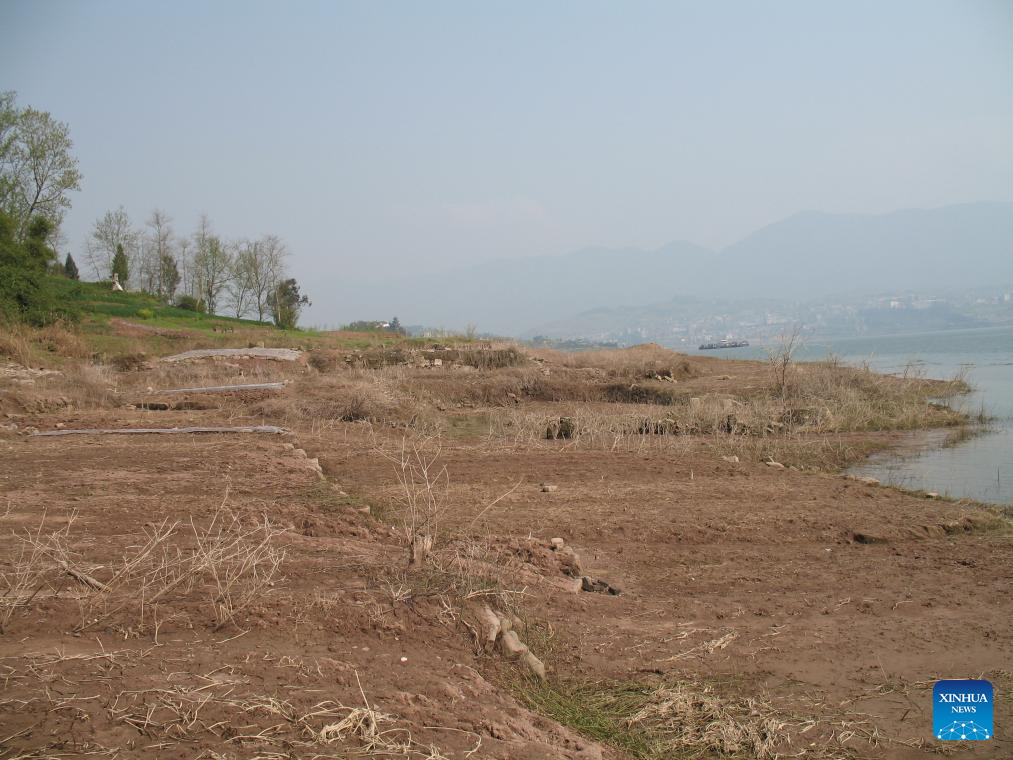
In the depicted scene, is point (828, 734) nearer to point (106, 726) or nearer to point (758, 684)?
point (758, 684)

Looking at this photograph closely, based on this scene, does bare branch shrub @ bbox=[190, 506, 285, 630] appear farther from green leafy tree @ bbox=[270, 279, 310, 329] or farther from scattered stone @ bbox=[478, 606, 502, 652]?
green leafy tree @ bbox=[270, 279, 310, 329]

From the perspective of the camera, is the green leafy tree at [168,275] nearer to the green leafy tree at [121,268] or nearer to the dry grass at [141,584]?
the green leafy tree at [121,268]

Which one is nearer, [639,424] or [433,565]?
[433,565]

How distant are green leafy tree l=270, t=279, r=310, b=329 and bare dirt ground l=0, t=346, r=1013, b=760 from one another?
43.1m

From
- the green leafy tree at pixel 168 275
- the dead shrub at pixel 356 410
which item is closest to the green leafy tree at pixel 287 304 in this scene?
the green leafy tree at pixel 168 275

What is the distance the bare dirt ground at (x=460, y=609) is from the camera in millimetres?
3777

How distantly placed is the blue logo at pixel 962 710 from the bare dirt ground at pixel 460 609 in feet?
0.33

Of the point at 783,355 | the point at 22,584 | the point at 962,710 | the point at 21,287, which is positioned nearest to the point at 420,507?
the point at 22,584

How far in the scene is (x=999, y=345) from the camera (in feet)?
179

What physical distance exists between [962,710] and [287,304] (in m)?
58.3

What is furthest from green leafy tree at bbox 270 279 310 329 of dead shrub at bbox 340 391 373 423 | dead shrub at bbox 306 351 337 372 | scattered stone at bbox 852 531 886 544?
scattered stone at bbox 852 531 886 544

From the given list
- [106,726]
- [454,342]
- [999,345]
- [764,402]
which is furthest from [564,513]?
[999,345]

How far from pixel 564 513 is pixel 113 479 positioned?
5728 millimetres

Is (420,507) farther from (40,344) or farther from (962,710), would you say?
(40,344)
